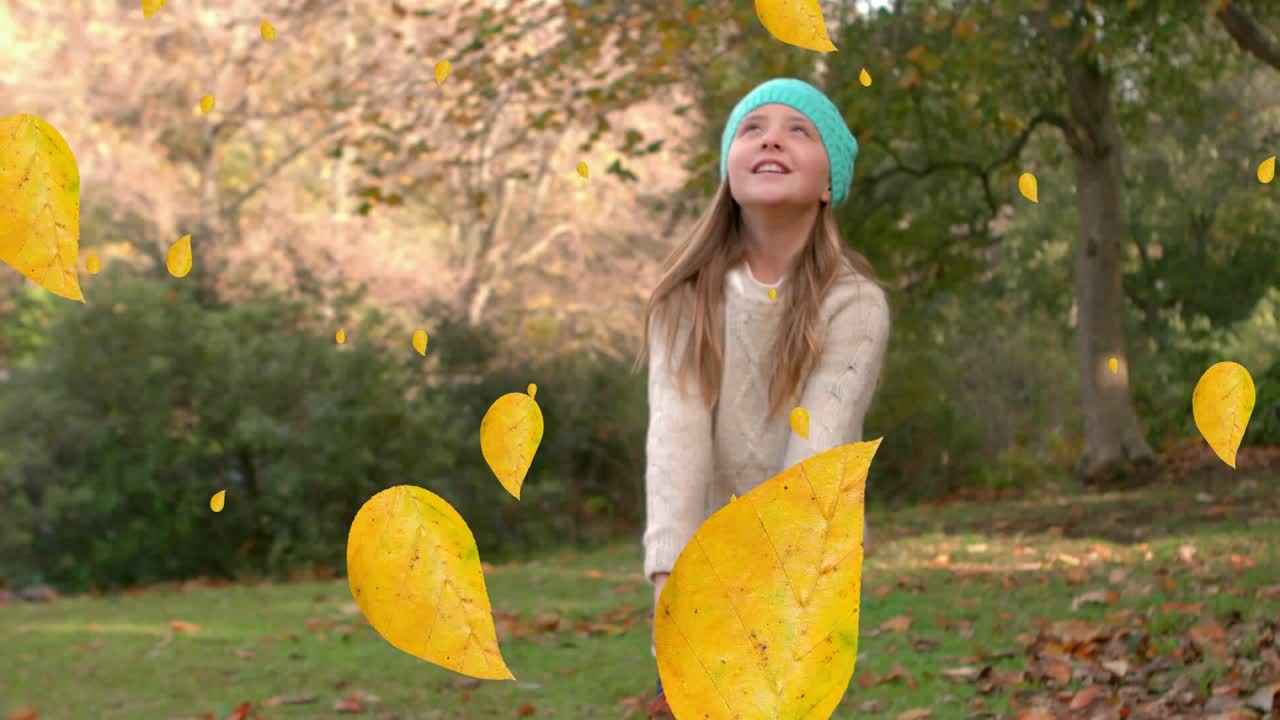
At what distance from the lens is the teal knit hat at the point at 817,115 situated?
2660 mm

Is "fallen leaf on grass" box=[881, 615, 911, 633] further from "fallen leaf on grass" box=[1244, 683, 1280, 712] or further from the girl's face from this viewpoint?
the girl's face

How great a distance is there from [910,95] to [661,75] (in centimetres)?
243

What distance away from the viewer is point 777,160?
2.58 meters

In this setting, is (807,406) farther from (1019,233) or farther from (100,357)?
(1019,233)

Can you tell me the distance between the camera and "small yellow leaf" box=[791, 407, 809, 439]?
96.0 inches

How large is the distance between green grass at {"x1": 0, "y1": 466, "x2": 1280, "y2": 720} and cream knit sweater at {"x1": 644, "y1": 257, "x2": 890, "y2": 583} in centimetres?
97

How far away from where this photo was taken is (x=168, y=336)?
34.3ft

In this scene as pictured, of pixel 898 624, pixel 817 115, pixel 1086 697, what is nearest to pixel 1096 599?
pixel 898 624

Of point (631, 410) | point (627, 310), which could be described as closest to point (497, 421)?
point (631, 410)

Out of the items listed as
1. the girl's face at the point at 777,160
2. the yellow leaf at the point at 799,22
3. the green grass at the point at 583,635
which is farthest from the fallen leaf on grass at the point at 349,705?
the yellow leaf at the point at 799,22

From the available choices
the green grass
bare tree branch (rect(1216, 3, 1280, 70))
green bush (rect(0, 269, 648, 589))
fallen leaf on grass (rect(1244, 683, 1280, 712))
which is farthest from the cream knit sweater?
green bush (rect(0, 269, 648, 589))

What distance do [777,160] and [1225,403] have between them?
4.34 feet

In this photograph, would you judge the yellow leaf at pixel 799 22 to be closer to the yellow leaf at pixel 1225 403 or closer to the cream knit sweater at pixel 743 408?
the yellow leaf at pixel 1225 403

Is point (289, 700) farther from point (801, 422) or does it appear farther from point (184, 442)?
point (184, 442)
